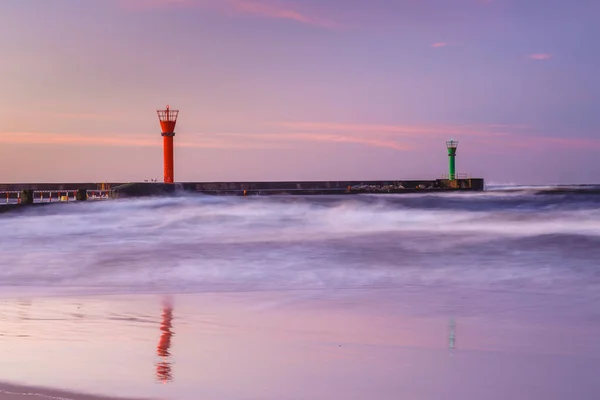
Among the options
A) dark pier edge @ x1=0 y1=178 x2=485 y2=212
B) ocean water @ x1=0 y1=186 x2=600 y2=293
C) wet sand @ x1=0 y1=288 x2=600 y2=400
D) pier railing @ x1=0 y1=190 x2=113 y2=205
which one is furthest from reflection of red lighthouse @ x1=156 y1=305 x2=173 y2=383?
dark pier edge @ x1=0 y1=178 x2=485 y2=212

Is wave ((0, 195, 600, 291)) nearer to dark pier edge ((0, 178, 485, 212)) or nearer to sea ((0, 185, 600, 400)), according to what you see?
sea ((0, 185, 600, 400))

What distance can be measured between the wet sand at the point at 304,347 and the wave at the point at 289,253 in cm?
148

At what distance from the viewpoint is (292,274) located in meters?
8.24

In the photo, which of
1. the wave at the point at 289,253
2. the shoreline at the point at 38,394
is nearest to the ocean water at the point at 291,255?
the wave at the point at 289,253

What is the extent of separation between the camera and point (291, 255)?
10.3m

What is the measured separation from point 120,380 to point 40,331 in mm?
1439

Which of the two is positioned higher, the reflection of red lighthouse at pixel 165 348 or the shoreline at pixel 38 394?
the shoreline at pixel 38 394

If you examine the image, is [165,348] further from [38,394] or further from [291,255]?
[291,255]

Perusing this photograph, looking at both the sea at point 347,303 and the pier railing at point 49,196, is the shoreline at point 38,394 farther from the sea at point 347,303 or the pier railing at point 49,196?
the pier railing at point 49,196

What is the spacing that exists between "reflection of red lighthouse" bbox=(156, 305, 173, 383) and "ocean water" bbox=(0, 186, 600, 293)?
5.83 feet

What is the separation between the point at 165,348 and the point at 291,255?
6.26 m

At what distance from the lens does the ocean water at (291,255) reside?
758 centimetres

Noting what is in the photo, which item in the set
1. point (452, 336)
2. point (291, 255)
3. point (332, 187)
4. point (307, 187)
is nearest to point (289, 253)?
point (291, 255)

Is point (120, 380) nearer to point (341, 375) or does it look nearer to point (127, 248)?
point (341, 375)
